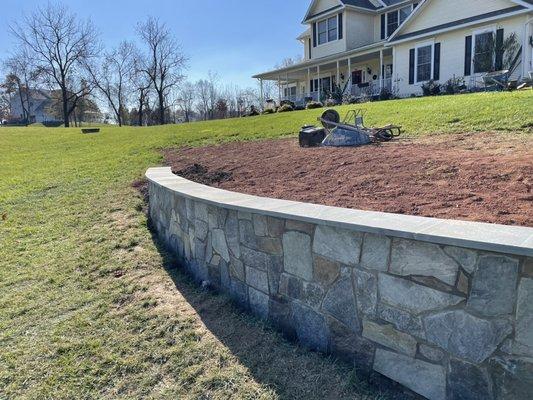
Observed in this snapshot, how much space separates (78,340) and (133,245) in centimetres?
174

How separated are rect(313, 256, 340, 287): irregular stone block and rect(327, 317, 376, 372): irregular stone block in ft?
0.81

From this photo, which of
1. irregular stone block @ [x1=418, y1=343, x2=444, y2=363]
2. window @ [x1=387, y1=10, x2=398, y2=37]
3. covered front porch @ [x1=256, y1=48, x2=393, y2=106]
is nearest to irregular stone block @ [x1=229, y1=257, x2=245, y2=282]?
irregular stone block @ [x1=418, y1=343, x2=444, y2=363]

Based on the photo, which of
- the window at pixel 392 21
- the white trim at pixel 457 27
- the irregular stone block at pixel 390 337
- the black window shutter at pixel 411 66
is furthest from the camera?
the window at pixel 392 21

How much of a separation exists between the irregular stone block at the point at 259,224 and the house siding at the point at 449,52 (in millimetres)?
15649

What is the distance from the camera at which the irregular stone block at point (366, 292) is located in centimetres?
223

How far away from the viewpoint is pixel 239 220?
10.3 ft

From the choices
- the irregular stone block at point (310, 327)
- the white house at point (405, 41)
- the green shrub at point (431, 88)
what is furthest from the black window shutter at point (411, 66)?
the irregular stone block at point (310, 327)

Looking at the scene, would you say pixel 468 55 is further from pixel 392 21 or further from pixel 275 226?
pixel 275 226

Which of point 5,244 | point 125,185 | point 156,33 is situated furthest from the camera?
point 156,33

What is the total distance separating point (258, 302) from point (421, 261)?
1459 mm

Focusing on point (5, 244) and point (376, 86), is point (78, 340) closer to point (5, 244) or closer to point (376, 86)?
point (5, 244)

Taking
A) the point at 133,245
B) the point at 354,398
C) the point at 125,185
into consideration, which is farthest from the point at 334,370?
the point at 125,185

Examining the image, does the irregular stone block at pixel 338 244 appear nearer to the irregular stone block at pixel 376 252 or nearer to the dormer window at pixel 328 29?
the irregular stone block at pixel 376 252

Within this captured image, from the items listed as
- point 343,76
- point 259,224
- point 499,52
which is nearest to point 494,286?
point 259,224
